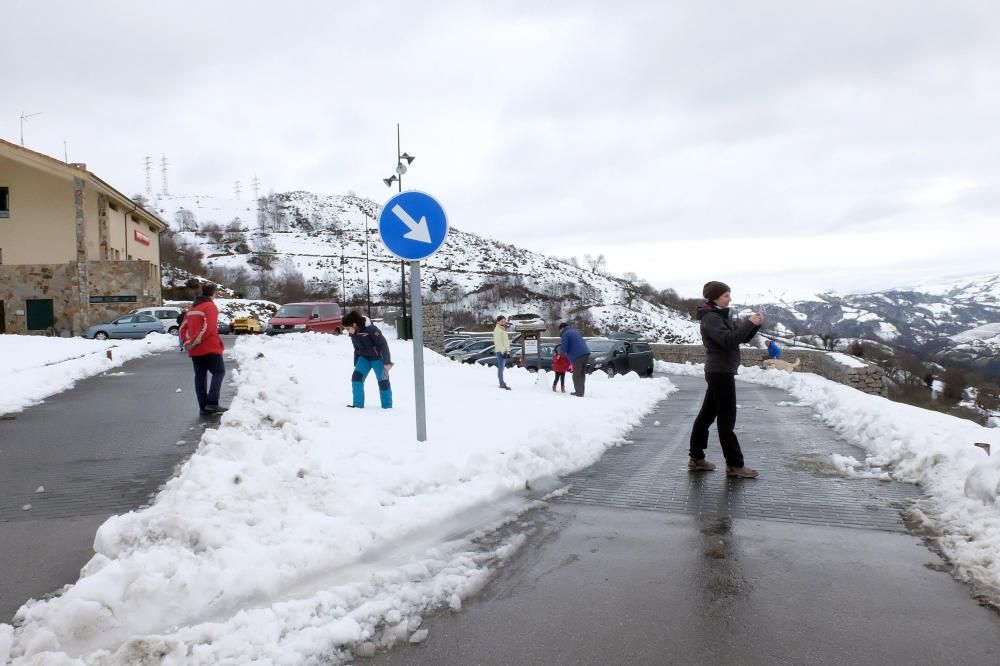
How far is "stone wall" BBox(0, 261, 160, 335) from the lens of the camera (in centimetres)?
3494

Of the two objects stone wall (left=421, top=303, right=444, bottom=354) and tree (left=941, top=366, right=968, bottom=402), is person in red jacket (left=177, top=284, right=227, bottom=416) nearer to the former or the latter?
stone wall (left=421, top=303, right=444, bottom=354)

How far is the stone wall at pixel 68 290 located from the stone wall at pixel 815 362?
27.4m

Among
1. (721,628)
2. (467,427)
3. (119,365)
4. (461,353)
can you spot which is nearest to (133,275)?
(461,353)

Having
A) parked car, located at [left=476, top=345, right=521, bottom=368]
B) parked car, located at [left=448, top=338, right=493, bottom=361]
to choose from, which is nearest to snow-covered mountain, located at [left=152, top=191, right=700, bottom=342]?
parked car, located at [left=448, top=338, right=493, bottom=361]

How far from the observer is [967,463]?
6.03m

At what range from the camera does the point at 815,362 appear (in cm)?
2914

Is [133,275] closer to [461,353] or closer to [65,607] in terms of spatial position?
[461,353]

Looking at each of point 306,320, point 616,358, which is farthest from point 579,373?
point 306,320

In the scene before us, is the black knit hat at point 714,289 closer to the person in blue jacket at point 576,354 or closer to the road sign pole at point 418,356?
the road sign pole at point 418,356

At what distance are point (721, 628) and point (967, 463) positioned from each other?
3.85 meters

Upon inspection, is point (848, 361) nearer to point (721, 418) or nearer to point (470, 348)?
point (470, 348)

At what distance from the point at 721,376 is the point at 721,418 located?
40 centimetres

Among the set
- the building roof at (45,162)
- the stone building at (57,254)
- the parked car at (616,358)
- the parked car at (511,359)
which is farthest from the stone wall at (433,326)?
the building roof at (45,162)

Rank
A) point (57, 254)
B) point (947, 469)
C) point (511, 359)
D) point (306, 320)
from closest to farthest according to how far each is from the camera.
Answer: point (947, 469)
point (511, 359)
point (306, 320)
point (57, 254)
